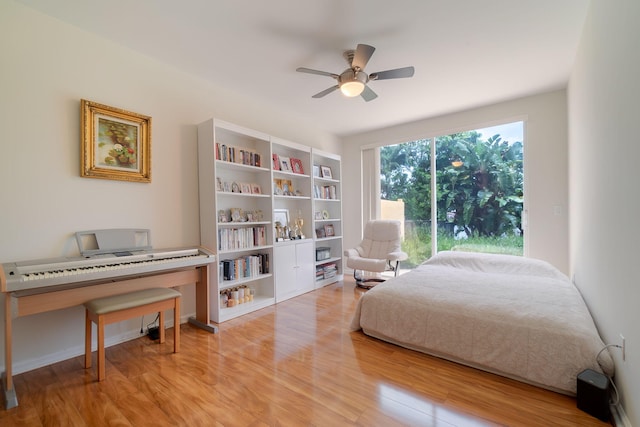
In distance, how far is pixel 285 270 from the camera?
3523mm

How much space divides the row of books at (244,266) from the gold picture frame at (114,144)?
1.15 metres

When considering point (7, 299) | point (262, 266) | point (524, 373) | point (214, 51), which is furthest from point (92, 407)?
point (214, 51)

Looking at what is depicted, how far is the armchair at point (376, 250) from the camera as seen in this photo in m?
3.89

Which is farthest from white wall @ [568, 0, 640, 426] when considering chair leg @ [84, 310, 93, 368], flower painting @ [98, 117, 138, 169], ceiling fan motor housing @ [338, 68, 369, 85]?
flower painting @ [98, 117, 138, 169]

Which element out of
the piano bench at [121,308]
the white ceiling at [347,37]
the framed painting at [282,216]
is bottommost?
the piano bench at [121,308]

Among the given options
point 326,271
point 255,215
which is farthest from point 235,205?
point 326,271

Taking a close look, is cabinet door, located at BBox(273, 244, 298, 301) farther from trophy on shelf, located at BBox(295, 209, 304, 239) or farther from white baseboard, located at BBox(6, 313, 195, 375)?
white baseboard, located at BBox(6, 313, 195, 375)

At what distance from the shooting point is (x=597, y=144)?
5.98ft

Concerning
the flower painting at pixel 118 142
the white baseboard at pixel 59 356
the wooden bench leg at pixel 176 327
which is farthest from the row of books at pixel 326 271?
the flower painting at pixel 118 142

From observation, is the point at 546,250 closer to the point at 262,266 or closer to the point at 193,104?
the point at 262,266

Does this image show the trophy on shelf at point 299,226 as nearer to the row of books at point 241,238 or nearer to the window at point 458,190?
the row of books at point 241,238

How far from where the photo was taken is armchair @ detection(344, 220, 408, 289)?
12.8ft

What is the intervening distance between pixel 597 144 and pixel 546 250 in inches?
80.1

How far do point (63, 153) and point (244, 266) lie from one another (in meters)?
1.86
